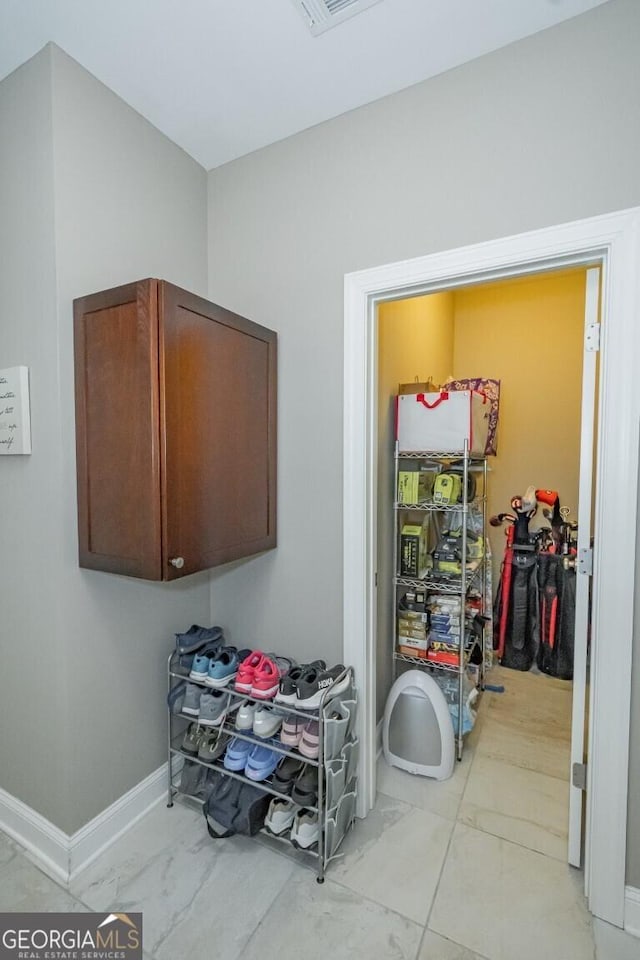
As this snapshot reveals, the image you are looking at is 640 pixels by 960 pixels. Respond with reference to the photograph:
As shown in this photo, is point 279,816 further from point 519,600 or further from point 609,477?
point 519,600

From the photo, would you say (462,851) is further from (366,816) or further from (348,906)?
(348,906)

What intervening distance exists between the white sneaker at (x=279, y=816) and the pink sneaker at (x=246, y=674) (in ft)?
1.31

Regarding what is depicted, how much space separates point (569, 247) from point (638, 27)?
22.8 inches

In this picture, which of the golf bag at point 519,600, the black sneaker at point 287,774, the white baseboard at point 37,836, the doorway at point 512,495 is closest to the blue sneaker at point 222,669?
the black sneaker at point 287,774

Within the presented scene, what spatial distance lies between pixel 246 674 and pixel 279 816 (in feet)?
1.58

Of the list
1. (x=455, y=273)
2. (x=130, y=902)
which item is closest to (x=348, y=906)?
(x=130, y=902)

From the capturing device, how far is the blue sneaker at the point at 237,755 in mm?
1564

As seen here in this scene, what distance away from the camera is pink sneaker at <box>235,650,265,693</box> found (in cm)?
157

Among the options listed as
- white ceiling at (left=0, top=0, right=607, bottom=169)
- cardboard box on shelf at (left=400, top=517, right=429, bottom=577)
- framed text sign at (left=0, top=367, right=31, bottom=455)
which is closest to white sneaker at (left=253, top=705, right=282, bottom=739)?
cardboard box on shelf at (left=400, top=517, right=429, bottom=577)

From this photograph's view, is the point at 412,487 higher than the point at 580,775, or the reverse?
the point at 412,487

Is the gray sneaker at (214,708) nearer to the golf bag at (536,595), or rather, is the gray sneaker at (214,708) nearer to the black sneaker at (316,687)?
the black sneaker at (316,687)

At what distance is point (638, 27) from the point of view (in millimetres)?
1167

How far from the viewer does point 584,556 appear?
1361mm

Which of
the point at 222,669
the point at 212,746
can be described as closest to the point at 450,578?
the point at 222,669
